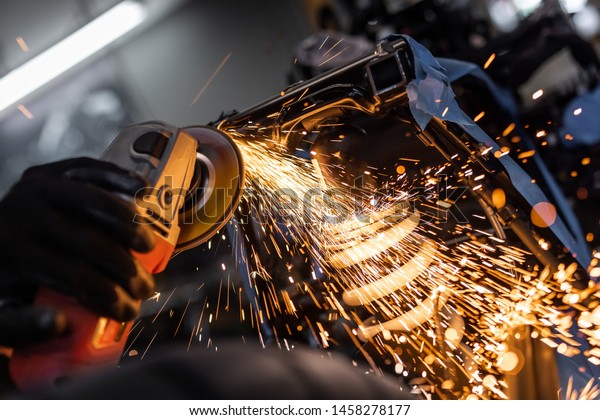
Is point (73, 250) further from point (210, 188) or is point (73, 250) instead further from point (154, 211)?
point (210, 188)

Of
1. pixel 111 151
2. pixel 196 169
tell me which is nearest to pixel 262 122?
pixel 196 169

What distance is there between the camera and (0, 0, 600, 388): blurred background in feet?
4.97

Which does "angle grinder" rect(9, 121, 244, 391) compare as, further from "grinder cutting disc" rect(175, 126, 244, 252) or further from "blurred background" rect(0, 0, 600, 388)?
"blurred background" rect(0, 0, 600, 388)

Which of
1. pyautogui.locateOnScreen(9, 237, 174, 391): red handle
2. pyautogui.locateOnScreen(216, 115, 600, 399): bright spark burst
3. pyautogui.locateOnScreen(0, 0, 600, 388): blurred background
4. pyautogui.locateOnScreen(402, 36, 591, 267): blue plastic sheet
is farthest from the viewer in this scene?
pyautogui.locateOnScreen(0, 0, 600, 388): blurred background

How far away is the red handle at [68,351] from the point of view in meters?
0.57

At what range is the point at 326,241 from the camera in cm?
99

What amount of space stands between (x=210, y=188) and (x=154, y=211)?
0.15 meters

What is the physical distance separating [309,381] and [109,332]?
316 millimetres

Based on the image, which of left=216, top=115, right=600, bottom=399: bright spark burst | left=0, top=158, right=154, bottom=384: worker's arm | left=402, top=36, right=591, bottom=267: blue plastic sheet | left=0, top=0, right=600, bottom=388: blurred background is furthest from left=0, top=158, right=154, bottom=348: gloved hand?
left=0, top=0, right=600, bottom=388: blurred background

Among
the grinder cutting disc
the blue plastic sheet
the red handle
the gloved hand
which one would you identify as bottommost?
the red handle

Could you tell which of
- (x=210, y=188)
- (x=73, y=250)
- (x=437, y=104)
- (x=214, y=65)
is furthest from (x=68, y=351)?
(x=214, y=65)

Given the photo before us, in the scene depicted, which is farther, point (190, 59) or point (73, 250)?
point (190, 59)

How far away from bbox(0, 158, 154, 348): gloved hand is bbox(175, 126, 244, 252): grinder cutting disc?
13cm

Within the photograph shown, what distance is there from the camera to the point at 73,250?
0.58m
